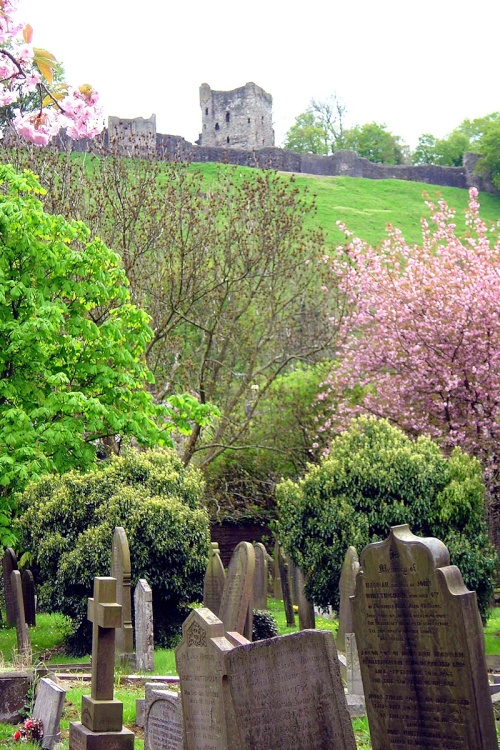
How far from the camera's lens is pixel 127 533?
49.1ft

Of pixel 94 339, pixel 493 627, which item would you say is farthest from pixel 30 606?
pixel 493 627

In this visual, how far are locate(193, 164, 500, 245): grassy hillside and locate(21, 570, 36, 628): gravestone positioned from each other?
5778cm

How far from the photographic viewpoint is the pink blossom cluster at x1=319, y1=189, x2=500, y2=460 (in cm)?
2188

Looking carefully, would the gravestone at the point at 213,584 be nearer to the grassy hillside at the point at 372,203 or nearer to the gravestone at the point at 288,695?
the gravestone at the point at 288,695

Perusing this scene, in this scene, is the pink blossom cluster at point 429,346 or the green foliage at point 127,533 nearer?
the green foliage at point 127,533

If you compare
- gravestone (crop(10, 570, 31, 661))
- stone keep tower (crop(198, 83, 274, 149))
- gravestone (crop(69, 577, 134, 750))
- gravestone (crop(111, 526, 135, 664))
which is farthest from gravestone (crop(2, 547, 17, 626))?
stone keep tower (crop(198, 83, 274, 149))

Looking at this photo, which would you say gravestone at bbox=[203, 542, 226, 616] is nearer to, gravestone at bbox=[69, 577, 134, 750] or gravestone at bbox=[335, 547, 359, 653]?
gravestone at bbox=[335, 547, 359, 653]

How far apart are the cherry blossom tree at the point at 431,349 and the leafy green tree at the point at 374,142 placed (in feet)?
316

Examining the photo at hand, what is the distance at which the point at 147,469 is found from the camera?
53.1ft

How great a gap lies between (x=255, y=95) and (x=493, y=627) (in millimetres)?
102753

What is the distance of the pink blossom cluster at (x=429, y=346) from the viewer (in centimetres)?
2188

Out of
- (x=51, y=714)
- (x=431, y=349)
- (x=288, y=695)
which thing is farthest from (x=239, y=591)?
(x=431, y=349)

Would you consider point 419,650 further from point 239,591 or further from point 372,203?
point 372,203

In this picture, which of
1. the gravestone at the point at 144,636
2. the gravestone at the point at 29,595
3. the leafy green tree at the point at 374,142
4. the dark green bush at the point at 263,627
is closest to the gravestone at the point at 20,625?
the gravestone at the point at 144,636
